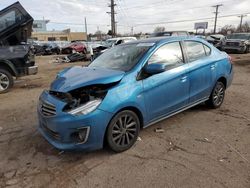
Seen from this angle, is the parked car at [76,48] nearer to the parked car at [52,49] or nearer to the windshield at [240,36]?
the parked car at [52,49]

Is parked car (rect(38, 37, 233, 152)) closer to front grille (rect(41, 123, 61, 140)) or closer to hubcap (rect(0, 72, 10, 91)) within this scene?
front grille (rect(41, 123, 61, 140))

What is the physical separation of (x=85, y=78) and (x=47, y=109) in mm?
712

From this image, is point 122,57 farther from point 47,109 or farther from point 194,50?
point 47,109

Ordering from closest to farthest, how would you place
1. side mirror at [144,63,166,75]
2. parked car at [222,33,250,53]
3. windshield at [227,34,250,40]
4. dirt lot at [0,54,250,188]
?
dirt lot at [0,54,250,188], side mirror at [144,63,166,75], parked car at [222,33,250,53], windshield at [227,34,250,40]

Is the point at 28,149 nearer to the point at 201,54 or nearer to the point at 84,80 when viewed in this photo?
the point at 84,80

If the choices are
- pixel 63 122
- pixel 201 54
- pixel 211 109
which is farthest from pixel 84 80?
pixel 211 109

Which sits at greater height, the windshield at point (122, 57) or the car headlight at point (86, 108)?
the windshield at point (122, 57)

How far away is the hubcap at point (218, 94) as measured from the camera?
566 cm

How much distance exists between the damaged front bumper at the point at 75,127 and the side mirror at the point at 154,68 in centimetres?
99

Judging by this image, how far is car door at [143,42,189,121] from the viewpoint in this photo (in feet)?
13.6

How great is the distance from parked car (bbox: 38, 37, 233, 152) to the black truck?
459 cm

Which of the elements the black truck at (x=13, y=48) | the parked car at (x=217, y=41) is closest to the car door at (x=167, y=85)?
the black truck at (x=13, y=48)

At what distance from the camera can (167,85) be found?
4352mm

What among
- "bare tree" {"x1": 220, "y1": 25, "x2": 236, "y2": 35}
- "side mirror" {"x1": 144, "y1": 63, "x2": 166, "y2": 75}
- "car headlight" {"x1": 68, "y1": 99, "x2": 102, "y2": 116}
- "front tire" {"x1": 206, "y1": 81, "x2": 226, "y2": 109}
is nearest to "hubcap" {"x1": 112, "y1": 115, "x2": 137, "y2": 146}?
"car headlight" {"x1": 68, "y1": 99, "x2": 102, "y2": 116}
